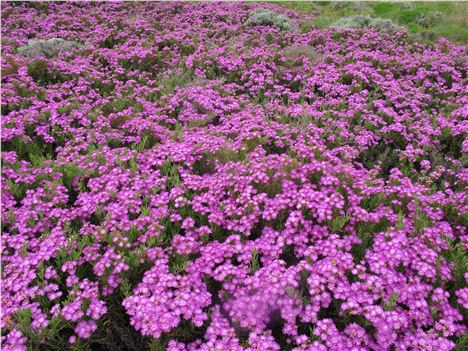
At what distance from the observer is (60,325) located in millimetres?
3641

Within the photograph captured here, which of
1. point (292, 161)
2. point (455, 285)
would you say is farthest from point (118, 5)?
point (455, 285)

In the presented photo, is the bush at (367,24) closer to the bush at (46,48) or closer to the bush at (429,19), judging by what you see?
the bush at (429,19)

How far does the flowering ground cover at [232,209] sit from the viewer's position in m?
3.63

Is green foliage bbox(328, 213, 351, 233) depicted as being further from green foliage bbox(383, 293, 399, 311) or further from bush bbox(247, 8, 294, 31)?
bush bbox(247, 8, 294, 31)

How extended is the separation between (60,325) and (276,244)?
95.1 inches

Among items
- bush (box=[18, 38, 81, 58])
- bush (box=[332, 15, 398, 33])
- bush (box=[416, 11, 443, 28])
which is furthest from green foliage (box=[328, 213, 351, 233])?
bush (box=[416, 11, 443, 28])

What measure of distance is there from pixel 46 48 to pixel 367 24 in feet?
40.3

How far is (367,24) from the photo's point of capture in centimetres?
1556

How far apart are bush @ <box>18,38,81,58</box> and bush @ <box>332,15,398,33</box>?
10064mm

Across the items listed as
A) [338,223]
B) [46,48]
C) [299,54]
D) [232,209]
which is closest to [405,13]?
[299,54]

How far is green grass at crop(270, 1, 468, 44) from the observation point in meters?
15.1

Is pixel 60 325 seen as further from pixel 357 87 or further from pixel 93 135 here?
pixel 357 87

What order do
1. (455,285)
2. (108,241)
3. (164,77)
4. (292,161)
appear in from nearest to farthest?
(455,285) → (108,241) → (292,161) → (164,77)

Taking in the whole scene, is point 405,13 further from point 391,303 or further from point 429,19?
point 391,303
